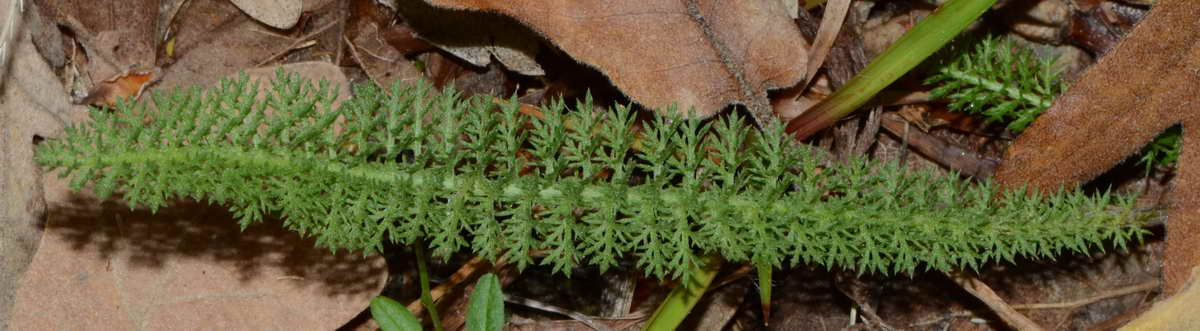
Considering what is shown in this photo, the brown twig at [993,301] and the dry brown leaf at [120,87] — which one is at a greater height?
the dry brown leaf at [120,87]

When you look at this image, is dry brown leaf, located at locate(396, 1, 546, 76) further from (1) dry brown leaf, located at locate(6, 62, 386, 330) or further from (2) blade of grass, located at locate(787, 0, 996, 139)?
(2) blade of grass, located at locate(787, 0, 996, 139)

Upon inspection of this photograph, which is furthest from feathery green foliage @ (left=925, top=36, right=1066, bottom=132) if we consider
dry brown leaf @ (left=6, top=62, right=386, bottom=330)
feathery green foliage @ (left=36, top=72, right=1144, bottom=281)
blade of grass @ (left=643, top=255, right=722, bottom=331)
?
dry brown leaf @ (left=6, top=62, right=386, bottom=330)

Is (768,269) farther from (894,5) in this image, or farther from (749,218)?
(894,5)

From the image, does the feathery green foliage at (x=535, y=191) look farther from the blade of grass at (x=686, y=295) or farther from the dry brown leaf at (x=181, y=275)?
the dry brown leaf at (x=181, y=275)

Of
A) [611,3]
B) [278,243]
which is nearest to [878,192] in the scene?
[611,3]

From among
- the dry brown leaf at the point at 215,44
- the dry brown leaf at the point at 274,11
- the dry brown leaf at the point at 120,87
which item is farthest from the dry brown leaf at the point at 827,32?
the dry brown leaf at the point at 120,87

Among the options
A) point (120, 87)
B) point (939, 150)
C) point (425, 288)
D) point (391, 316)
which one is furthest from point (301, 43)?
point (939, 150)

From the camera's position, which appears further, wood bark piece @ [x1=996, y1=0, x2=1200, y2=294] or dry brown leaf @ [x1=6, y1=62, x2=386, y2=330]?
dry brown leaf @ [x1=6, y1=62, x2=386, y2=330]

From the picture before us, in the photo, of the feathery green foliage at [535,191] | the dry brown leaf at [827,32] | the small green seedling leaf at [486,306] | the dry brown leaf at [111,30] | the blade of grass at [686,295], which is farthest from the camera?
the dry brown leaf at [111,30]
